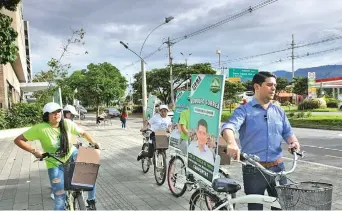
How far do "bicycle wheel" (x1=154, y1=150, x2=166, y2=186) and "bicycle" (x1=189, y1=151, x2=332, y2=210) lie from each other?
2.87 metres

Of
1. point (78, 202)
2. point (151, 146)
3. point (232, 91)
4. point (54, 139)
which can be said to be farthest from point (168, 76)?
point (78, 202)

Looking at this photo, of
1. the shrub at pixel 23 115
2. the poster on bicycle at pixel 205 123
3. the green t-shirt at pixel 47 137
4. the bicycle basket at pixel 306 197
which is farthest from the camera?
the shrub at pixel 23 115

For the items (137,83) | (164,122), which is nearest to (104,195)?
(164,122)

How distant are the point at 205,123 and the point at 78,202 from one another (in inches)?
65.8

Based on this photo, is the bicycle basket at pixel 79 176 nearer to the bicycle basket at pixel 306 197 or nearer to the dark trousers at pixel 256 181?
the dark trousers at pixel 256 181

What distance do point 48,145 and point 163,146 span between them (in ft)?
10.1

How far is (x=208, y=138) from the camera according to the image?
160 inches

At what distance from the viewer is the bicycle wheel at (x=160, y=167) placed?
6871mm

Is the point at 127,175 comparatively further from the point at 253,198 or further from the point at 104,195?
the point at 253,198

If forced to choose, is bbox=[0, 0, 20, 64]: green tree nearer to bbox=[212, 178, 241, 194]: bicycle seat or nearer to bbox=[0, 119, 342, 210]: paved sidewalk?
bbox=[0, 119, 342, 210]: paved sidewalk

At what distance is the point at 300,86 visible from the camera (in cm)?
5869

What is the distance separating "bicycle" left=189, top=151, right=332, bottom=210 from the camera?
250cm

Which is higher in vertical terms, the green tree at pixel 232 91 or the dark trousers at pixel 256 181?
the green tree at pixel 232 91

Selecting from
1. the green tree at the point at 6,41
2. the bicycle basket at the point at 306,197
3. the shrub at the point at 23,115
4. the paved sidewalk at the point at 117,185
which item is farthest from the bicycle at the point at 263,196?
the shrub at the point at 23,115
